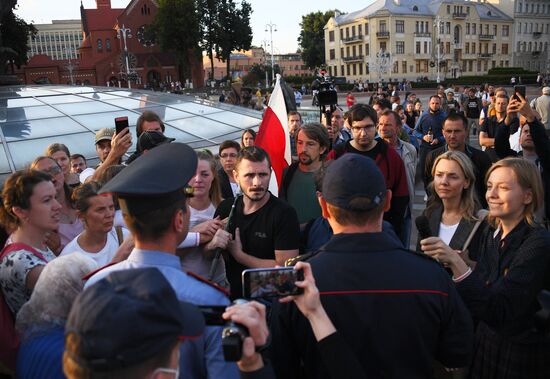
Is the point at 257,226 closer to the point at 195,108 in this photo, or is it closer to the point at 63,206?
the point at 63,206

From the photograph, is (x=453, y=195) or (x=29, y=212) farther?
(x=453, y=195)

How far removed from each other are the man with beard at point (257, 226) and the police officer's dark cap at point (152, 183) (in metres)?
1.37

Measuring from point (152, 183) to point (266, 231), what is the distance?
Answer: 1517mm

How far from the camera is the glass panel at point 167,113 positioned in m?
11.5

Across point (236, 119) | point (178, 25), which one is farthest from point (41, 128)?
point (178, 25)

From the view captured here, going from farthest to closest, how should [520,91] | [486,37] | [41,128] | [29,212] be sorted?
[486,37] → [41,128] → [520,91] → [29,212]

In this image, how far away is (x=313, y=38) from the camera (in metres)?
84.1

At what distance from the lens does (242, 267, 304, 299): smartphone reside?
1576 mm

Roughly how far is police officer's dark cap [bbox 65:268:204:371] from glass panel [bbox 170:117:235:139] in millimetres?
9561

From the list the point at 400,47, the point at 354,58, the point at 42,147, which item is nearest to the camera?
the point at 42,147

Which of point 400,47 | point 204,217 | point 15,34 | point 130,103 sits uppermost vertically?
point 400,47

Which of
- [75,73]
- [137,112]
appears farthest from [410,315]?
[75,73]

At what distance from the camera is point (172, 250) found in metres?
1.75

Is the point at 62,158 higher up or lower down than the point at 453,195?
higher up
